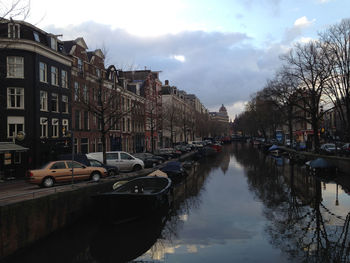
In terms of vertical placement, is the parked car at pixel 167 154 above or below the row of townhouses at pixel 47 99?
below

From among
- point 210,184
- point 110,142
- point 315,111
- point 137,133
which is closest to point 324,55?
point 315,111

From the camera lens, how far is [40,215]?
11.7 m

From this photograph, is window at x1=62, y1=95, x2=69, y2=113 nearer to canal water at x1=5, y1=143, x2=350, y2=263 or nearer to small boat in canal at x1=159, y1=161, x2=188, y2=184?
small boat in canal at x1=159, y1=161, x2=188, y2=184

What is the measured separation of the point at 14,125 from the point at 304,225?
23589mm

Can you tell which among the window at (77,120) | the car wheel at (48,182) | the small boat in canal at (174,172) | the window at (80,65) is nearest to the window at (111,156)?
the small boat in canal at (174,172)

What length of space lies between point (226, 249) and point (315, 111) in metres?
32.7

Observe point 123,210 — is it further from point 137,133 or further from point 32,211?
point 137,133

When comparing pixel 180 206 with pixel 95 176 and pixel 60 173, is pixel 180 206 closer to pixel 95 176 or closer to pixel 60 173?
pixel 95 176

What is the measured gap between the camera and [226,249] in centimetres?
1107

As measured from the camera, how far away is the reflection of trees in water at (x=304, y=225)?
34.7 ft

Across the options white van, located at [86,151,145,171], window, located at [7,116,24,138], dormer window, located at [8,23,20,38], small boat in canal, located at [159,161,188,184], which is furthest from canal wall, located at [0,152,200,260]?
window, located at [7,116,24,138]

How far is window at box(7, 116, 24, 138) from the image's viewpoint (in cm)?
2607

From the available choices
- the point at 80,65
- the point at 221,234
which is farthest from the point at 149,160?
the point at 221,234

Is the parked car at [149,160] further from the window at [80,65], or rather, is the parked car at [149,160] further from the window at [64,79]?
the window at [80,65]
